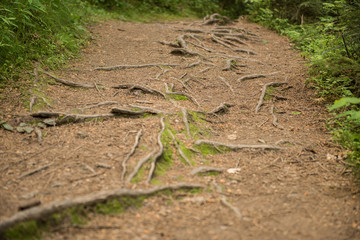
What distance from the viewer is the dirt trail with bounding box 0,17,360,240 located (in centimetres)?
339

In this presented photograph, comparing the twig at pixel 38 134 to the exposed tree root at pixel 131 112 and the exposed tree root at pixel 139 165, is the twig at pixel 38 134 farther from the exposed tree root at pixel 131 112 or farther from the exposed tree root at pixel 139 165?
the exposed tree root at pixel 139 165

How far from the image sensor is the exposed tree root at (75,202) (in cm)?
299

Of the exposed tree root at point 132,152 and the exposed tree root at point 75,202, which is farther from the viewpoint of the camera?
the exposed tree root at point 132,152

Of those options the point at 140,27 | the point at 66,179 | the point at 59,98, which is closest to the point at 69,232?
the point at 66,179

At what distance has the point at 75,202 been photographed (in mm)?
3285

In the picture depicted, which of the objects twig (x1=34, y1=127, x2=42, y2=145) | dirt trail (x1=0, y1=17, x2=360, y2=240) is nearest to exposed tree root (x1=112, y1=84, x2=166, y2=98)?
dirt trail (x1=0, y1=17, x2=360, y2=240)

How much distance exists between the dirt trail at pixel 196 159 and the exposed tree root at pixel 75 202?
130mm

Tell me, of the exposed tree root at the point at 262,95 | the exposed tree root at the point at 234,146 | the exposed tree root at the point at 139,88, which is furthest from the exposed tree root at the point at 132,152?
the exposed tree root at the point at 262,95

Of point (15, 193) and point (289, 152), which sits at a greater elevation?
point (289, 152)

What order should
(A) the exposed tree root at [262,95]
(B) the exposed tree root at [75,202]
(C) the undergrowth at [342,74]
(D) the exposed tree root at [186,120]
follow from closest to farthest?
(B) the exposed tree root at [75,202] < (C) the undergrowth at [342,74] < (D) the exposed tree root at [186,120] < (A) the exposed tree root at [262,95]

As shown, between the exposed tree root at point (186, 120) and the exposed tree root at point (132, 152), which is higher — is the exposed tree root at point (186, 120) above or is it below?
above

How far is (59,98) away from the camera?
6.03m

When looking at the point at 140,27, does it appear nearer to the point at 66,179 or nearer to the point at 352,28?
the point at 352,28

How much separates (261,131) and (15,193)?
4.19 metres
